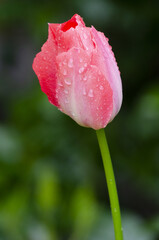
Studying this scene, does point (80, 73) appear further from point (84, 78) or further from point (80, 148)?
point (80, 148)

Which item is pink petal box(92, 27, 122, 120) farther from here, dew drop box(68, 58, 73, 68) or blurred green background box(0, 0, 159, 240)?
blurred green background box(0, 0, 159, 240)

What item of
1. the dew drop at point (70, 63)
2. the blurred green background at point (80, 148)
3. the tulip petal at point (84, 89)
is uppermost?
the dew drop at point (70, 63)

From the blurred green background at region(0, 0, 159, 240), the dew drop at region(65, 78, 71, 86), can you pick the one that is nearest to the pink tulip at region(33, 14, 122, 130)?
the dew drop at region(65, 78, 71, 86)

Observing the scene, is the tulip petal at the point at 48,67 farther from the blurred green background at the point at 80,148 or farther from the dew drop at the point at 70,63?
the blurred green background at the point at 80,148

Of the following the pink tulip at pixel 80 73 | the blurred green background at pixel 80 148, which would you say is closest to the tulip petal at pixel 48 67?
the pink tulip at pixel 80 73

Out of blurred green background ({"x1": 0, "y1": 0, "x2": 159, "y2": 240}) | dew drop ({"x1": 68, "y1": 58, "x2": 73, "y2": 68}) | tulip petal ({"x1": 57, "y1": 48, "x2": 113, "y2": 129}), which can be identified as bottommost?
blurred green background ({"x1": 0, "y1": 0, "x2": 159, "y2": 240})

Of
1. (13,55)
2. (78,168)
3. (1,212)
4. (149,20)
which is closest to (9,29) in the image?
(13,55)
